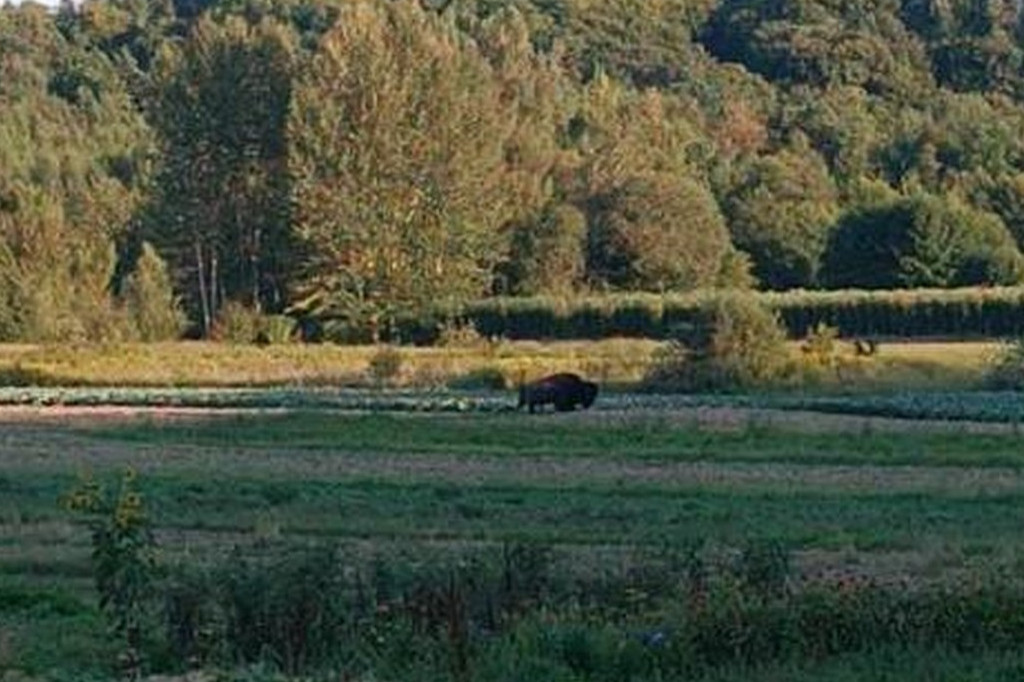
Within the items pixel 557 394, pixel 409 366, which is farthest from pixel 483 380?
pixel 557 394

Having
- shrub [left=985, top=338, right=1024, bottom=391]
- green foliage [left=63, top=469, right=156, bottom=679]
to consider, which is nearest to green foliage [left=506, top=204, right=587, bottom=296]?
shrub [left=985, top=338, right=1024, bottom=391]

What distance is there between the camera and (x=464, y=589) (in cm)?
1545

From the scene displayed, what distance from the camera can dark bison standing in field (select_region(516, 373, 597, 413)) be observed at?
5541 cm

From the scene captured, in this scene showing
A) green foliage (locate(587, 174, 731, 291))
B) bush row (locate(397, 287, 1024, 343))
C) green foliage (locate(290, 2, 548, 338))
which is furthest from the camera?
green foliage (locate(587, 174, 731, 291))

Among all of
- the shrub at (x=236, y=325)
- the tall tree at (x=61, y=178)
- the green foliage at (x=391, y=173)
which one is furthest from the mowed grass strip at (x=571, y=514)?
the tall tree at (x=61, y=178)

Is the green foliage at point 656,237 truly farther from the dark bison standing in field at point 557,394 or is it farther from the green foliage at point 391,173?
the dark bison standing in field at point 557,394

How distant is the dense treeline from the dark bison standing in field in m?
38.2

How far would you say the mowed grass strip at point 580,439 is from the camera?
129 feet

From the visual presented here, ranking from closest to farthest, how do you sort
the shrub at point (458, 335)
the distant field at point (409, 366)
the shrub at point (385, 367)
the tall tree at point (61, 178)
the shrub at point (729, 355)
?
the shrub at point (729, 355) → the distant field at point (409, 366) → the shrub at point (385, 367) → the shrub at point (458, 335) → the tall tree at point (61, 178)

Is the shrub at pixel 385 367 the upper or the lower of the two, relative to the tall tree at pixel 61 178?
lower

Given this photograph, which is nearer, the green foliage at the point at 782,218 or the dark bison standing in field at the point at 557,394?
the dark bison standing in field at the point at 557,394

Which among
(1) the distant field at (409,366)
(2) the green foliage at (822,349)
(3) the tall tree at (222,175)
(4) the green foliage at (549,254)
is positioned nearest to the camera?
(2) the green foliage at (822,349)

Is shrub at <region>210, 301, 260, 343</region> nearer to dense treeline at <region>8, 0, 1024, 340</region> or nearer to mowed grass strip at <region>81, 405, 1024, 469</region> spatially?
dense treeline at <region>8, 0, 1024, 340</region>

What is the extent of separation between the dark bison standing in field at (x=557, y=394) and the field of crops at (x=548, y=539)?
1.48 meters
